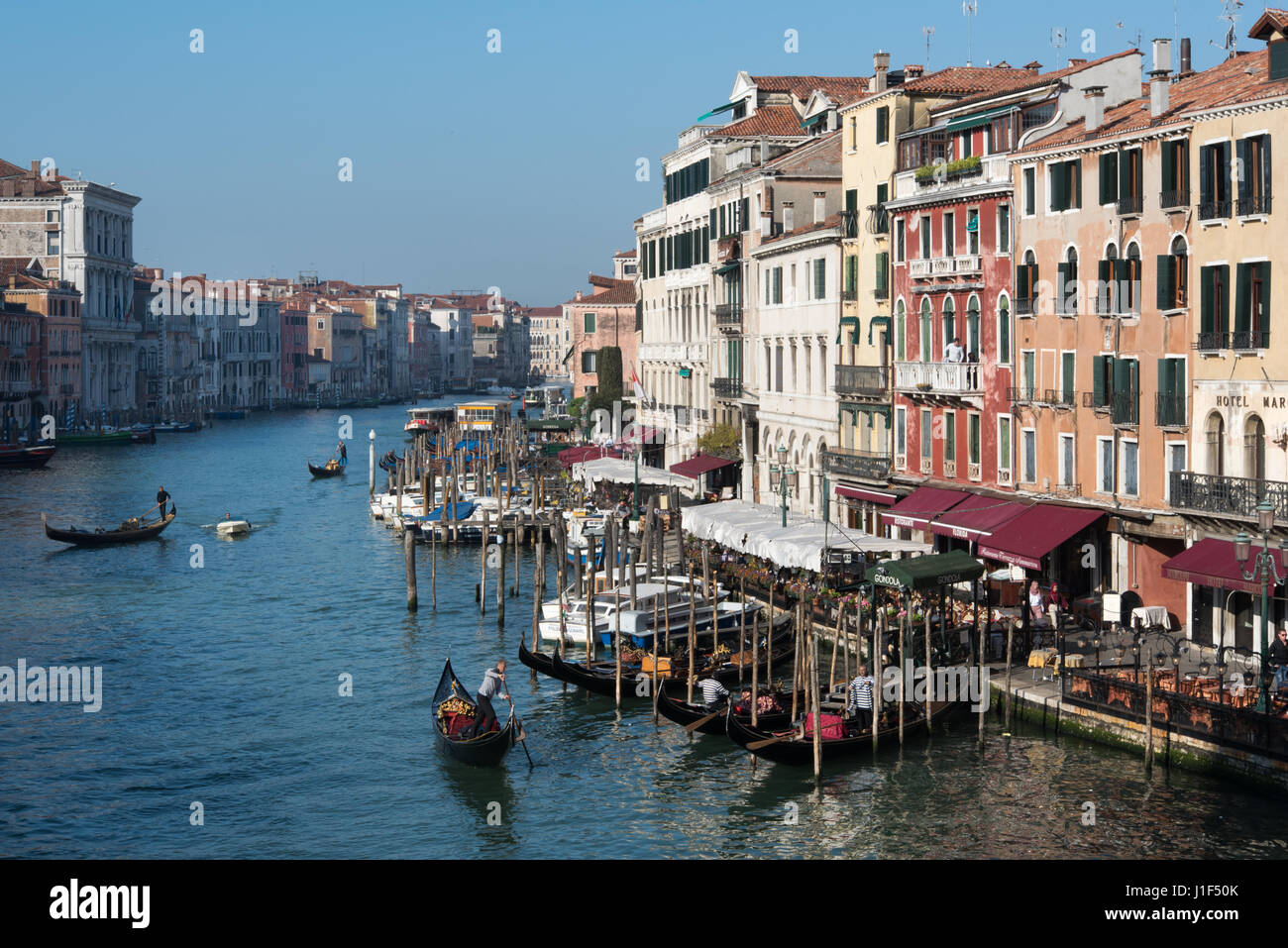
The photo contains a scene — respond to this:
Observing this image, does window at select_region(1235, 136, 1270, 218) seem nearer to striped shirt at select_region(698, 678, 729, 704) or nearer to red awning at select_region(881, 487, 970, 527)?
red awning at select_region(881, 487, 970, 527)

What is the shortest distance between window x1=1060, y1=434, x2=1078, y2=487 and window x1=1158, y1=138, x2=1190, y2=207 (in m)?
3.92

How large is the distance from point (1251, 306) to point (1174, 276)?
163 cm

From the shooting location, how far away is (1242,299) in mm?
19766

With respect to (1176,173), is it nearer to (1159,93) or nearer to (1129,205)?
(1129,205)

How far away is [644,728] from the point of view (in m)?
21.5

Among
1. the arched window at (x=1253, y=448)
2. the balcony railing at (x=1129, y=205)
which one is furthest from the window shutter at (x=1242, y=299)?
the balcony railing at (x=1129, y=205)

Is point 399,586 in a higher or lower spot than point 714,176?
lower

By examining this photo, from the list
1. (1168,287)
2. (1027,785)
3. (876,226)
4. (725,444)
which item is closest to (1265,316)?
(1168,287)

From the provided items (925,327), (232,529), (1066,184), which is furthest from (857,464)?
(232,529)

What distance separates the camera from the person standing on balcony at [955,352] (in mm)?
26688

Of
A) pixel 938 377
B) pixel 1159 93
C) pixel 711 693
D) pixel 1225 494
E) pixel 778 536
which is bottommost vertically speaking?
pixel 711 693

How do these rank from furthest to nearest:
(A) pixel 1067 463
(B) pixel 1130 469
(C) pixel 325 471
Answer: (C) pixel 325 471, (A) pixel 1067 463, (B) pixel 1130 469
